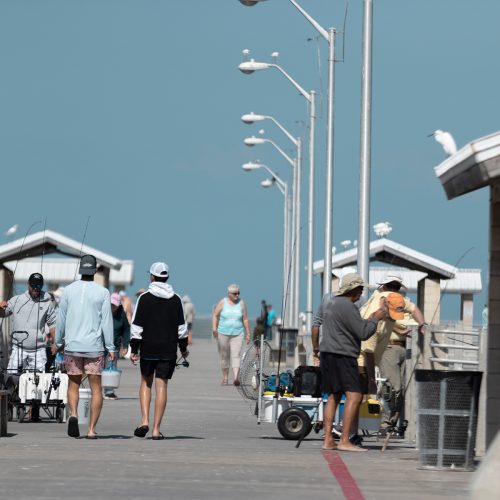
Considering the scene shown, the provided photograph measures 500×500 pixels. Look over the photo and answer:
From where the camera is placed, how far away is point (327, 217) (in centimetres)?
3359

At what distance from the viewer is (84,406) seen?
20.2m

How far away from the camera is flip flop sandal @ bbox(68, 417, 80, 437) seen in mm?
Answer: 18297

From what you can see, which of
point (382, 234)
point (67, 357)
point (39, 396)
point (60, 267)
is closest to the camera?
point (67, 357)

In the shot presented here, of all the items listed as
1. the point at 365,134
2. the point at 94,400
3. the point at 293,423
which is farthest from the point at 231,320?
the point at 94,400

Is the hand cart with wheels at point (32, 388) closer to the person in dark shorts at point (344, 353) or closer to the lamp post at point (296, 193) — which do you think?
the person in dark shorts at point (344, 353)

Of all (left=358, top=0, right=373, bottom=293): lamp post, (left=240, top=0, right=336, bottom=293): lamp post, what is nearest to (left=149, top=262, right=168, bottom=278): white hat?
(left=358, top=0, right=373, bottom=293): lamp post

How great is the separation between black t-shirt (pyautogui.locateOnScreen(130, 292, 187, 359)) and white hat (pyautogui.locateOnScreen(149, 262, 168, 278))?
0.22 m

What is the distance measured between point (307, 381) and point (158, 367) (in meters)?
1.59

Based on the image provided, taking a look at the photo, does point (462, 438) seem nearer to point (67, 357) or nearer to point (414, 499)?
point (414, 499)

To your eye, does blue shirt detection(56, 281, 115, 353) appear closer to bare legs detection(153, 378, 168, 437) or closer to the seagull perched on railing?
bare legs detection(153, 378, 168, 437)

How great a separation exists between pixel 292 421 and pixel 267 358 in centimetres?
115

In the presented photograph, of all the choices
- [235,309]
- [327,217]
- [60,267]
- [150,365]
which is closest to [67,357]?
[150,365]

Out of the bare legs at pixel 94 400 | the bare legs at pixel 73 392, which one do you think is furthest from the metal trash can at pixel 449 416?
the bare legs at pixel 73 392

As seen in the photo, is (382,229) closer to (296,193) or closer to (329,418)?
(296,193)
